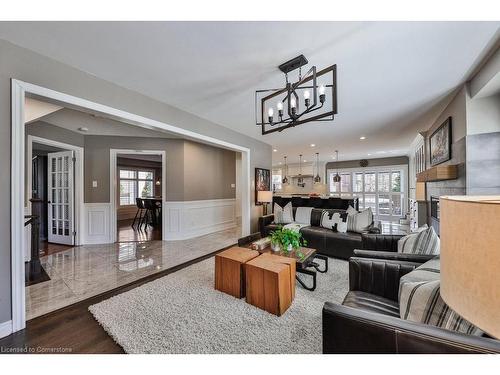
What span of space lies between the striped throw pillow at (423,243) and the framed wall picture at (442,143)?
178 cm

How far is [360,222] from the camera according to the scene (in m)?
3.60

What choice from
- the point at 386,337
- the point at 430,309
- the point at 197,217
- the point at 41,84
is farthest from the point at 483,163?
the point at 197,217

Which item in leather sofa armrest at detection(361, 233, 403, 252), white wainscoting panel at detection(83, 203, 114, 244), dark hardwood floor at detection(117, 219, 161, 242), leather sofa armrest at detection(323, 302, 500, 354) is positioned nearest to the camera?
leather sofa armrest at detection(323, 302, 500, 354)

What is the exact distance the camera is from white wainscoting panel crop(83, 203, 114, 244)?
443 cm

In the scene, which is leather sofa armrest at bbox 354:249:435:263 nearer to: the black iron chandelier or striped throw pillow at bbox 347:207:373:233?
the black iron chandelier

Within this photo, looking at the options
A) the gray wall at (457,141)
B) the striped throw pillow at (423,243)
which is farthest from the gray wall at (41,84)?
the gray wall at (457,141)

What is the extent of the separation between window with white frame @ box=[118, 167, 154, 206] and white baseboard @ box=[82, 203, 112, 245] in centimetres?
364

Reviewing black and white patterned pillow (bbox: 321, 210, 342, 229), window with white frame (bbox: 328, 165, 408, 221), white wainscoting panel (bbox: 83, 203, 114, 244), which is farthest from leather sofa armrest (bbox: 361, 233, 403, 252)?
window with white frame (bbox: 328, 165, 408, 221)

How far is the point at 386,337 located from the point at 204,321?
4.89 ft

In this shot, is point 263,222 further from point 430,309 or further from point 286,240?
point 430,309

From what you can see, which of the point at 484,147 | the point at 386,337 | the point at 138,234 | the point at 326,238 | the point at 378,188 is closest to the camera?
the point at 386,337

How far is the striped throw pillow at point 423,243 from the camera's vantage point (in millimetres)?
1835

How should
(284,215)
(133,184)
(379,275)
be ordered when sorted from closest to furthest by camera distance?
(379,275), (284,215), (133,184)

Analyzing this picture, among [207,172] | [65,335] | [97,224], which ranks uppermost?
[207,172]
